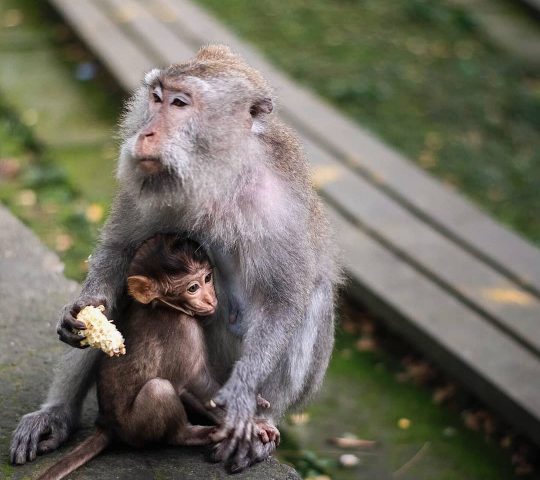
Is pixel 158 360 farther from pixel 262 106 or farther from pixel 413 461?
pixel 413 461

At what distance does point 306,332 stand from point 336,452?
1.44 meters

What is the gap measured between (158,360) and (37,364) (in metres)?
0.96

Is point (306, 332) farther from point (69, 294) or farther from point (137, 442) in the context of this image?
point (69, 294)

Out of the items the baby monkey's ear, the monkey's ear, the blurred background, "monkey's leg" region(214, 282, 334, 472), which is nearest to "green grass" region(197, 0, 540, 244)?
the blurred background

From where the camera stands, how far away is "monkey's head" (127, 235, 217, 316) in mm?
3762

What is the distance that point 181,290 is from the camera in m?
3.77

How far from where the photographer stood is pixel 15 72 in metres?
9.04

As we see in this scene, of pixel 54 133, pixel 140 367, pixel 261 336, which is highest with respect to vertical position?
pixel 261 336

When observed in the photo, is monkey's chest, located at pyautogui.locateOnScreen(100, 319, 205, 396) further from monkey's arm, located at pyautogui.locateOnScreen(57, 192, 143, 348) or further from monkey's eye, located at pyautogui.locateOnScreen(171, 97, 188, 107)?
monkey's eye, located at pyautogui.locateOnScreen(171, 97, 188, 107)

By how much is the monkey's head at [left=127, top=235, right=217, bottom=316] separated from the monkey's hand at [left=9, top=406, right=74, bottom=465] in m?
0.61

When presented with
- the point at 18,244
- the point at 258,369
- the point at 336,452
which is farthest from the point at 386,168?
the point at 258,369

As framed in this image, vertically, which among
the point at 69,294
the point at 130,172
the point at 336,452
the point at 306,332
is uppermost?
the point at 130,172

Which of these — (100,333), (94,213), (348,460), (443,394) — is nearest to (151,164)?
(100,333)

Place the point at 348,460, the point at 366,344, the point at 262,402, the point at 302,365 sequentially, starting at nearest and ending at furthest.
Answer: the point at 262,402 → the point at 302,365 → the point at 348,460 → the point at 366,344
